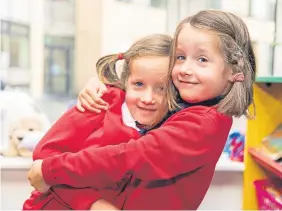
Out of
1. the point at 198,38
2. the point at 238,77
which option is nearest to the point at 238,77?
the point at 238,77

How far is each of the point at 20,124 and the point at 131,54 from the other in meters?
0.60

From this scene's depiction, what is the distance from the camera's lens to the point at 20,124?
1.49 meters

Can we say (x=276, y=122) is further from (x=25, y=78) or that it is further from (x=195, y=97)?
(x=25, y=78)

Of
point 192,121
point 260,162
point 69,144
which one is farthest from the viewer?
point 260,162

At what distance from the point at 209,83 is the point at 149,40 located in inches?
8.4

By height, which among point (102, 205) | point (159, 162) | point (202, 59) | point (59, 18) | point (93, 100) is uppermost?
point (59, 18)

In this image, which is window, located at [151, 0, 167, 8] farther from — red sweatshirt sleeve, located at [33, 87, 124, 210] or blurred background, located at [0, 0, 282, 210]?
red sweatshirt sleeve, located at [33, 87, 124, 210]

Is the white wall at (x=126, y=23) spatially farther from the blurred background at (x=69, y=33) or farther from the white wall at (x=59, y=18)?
the white wall at (x=59, y=18)

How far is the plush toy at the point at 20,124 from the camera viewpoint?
149 centimetres

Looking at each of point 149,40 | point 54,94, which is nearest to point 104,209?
point 149,40

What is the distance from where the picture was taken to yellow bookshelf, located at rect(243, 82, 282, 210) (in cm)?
146

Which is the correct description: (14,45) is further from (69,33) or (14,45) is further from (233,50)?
(233,50)

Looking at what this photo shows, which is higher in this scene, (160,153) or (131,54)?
(131,54)

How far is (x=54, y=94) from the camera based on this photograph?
152 cm
